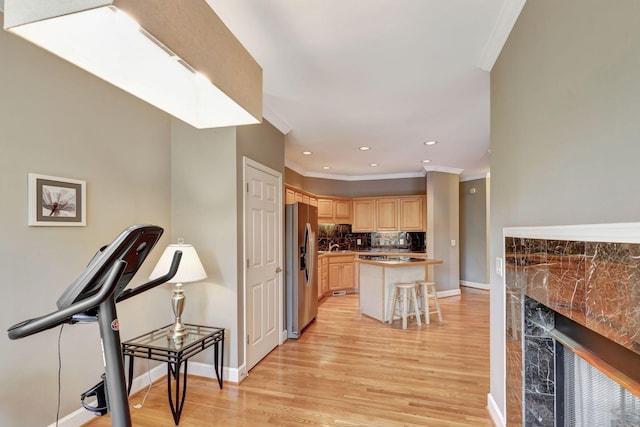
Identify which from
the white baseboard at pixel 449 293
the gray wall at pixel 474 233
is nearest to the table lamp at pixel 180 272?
the white baseboard at pixel 449 293

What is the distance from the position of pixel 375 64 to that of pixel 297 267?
8.48ft

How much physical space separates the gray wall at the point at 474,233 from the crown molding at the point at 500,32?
5.10 meters

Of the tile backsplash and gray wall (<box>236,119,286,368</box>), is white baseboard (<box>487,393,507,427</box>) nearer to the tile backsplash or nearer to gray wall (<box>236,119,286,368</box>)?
gray wall (<box>236,119,286,368</box>)

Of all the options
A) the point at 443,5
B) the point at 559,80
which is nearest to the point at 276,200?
the point at 443,5

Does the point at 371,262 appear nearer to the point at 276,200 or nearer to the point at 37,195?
the point at 276,200

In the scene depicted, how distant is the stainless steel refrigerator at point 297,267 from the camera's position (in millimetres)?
3969

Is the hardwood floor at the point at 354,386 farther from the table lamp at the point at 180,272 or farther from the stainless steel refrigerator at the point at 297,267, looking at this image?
the table lamp at the point at 180,272

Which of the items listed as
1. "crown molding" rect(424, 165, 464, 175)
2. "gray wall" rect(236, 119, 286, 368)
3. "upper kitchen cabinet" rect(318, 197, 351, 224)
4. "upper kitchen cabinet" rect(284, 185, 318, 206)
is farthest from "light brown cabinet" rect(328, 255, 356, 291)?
"gray wall" rect(236, 119, 286, 368)

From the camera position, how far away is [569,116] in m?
1.22

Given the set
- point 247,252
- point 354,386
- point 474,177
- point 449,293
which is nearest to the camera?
point 354,386

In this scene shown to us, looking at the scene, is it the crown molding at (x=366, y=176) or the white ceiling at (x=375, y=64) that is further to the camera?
the crown molding at (x=366, y=176)

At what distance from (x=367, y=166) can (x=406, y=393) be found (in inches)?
169

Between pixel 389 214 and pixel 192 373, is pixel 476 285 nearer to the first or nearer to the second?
pixel 389 214

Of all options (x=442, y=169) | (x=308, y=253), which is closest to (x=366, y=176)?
(x=442, y=169)
